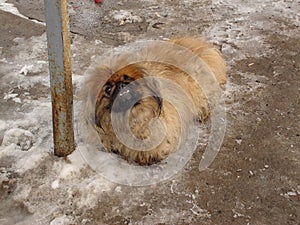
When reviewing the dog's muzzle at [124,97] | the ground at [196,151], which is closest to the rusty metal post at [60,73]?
the ground at [196,151]

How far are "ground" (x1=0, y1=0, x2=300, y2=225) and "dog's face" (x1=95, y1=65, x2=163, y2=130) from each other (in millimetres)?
517

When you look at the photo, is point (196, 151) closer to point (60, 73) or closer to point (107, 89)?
point (107, 89)

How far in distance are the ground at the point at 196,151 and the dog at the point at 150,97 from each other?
0.86 ft

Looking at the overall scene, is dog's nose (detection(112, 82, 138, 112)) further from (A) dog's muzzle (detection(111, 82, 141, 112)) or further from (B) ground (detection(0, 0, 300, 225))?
(B) ground (detection(0, 0, 300, 225))

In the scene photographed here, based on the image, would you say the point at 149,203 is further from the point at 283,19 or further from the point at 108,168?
the point at 283,19

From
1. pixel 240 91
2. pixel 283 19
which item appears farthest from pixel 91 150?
pixel 283 19

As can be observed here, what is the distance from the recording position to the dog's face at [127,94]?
2.92 meters

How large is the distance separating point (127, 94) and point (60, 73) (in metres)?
0.47

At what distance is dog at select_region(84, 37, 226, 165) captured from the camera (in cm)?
298

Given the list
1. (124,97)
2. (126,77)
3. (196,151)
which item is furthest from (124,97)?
(196,151)

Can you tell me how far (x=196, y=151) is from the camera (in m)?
3.50

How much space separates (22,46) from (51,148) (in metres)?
1.92

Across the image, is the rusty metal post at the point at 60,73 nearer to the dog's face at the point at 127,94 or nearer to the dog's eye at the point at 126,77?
the dog's face at the point at 127,94

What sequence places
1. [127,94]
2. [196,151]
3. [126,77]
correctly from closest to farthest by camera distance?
[127,94] → [126,77] → [196,151]
